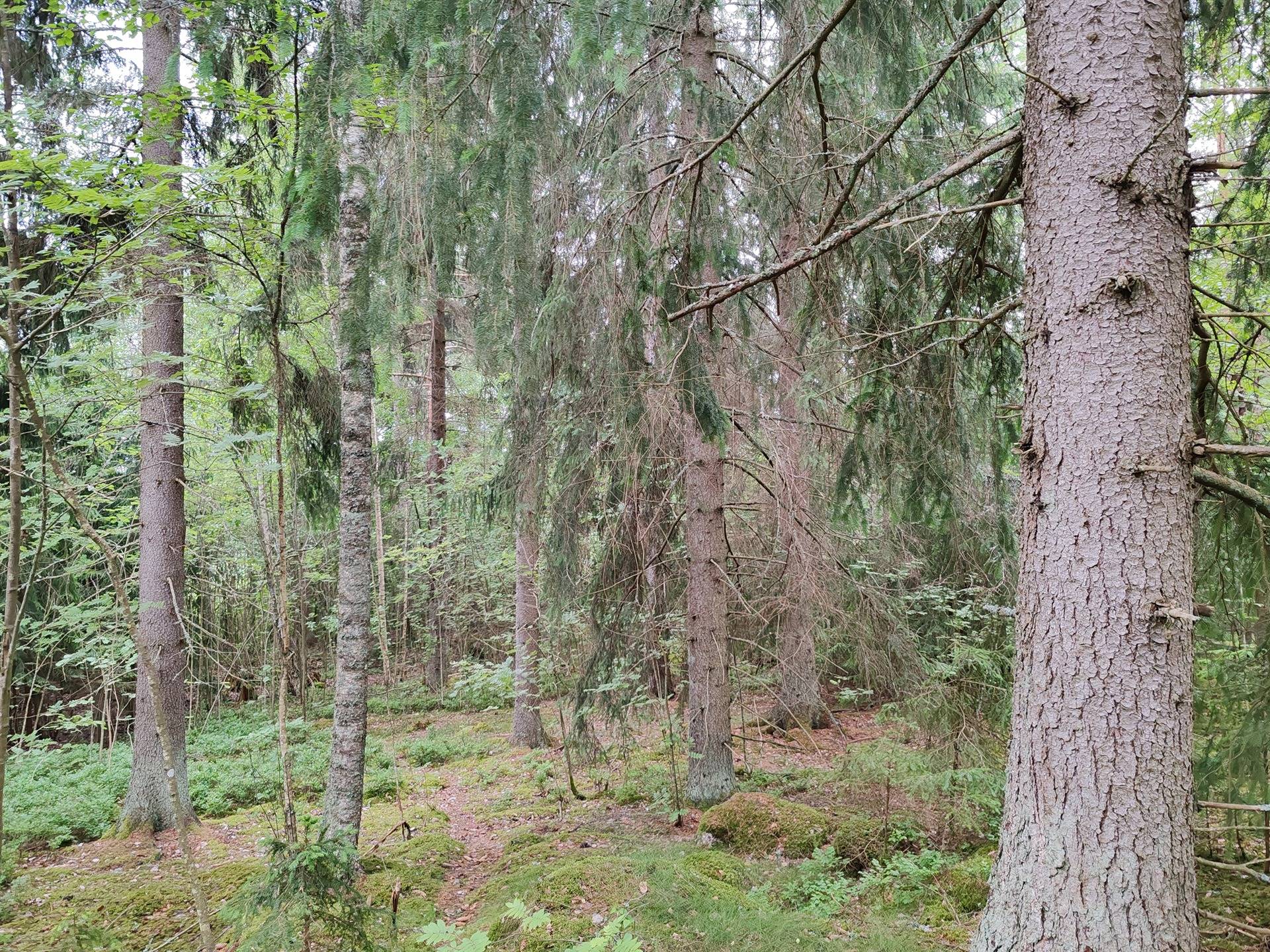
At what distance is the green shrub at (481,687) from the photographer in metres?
8.13

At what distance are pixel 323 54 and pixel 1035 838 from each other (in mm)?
3983

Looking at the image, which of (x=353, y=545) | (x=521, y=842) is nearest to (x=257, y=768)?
(x=521, y=842)

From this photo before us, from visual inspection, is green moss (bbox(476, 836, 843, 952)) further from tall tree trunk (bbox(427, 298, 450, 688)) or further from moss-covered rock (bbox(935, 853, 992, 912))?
tall tree trunk (bbox(427, 298, 450, 688))

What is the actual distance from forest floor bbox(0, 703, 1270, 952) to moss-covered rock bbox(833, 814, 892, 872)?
0.04 ft

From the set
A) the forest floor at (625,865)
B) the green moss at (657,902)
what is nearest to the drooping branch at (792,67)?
the forest floor at (625,865)

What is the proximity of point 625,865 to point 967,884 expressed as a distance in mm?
1956

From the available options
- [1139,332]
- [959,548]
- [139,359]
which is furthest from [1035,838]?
[139,359]

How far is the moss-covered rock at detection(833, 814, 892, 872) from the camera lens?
4.66 metres

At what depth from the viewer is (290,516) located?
34.3 ft

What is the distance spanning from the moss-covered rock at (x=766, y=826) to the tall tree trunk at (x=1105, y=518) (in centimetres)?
293

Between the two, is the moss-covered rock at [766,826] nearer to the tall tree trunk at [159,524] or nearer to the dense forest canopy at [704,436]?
the dense forest canopy at [704,436]

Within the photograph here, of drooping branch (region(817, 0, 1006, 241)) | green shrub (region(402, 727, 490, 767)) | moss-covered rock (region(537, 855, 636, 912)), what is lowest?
green shrub (region(402, 727, 490, 767))

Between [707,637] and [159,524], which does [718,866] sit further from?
[159,524]

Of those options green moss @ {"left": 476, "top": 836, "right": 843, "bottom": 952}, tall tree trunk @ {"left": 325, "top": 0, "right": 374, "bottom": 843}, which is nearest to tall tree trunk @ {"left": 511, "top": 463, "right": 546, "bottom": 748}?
tall tree trunk @ {"left": 325, "top": 0, "right": 374, "bottom": 843}
